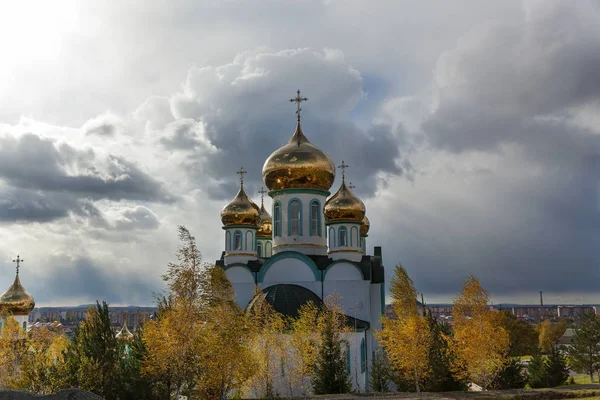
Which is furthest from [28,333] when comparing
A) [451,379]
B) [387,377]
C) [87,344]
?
[451,379]

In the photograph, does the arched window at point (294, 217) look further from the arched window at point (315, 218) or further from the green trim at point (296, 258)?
the green trim at point (296, 258)

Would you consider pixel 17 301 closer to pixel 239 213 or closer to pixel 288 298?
pixel 239 213

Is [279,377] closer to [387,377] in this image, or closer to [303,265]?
[387,377]

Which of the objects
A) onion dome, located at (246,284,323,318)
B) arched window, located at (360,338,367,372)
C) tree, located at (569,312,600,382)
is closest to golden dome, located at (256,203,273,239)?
onion dome, located at (246,284,323,318)

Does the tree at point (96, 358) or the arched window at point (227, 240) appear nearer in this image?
Answer: the tree at point (96, 358)

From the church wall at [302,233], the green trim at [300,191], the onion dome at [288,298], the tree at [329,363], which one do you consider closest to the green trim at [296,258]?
the church wall at [302,233]

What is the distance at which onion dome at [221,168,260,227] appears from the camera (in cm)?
2916

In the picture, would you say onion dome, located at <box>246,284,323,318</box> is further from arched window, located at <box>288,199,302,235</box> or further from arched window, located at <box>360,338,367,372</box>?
arched window, located at <box>288,199,302,235</box>

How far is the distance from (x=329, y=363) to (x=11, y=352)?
1134 cm

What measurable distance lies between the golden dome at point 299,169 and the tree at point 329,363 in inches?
352

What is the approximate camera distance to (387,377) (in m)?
20.4

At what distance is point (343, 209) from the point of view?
90.8 feet

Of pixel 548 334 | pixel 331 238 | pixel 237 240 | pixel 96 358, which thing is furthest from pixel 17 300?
pixel 548 334

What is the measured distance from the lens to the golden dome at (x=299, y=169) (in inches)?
1081
